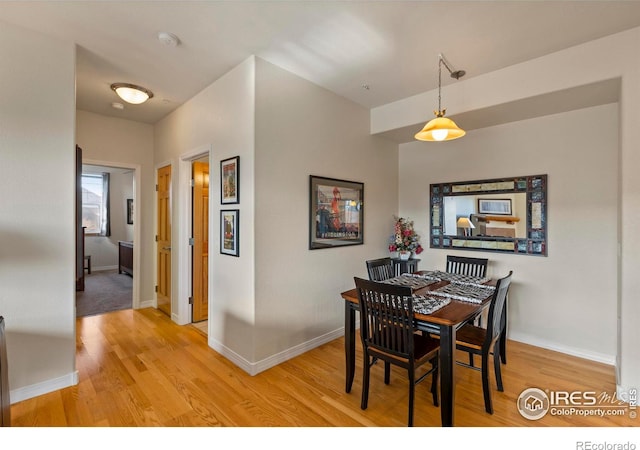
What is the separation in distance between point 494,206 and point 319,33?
8.81 ft

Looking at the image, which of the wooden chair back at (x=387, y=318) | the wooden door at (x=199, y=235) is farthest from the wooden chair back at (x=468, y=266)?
the wooden door at (x=199, y=235)

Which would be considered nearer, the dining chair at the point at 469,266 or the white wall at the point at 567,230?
the white wall at the point at 567,230

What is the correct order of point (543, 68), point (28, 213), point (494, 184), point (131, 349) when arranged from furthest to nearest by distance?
point (494, 184), point (131, 349), point (543, 68), point (28, 213)

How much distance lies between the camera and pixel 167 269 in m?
4.25

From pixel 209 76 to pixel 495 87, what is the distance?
2.78 metres

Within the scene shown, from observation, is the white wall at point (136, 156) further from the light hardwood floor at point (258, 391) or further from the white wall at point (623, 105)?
the white wall at point (623, 105)

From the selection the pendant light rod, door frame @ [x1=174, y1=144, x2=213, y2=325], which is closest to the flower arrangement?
the pendant light rod

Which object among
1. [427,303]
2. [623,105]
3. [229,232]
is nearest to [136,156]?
[229,232]

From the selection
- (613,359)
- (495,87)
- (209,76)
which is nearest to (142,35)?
(209,76)

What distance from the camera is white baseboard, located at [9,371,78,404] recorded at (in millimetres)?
2217

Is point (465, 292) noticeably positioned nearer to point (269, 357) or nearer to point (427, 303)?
point (427, 303)

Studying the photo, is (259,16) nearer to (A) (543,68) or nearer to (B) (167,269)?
(A) (543,68)

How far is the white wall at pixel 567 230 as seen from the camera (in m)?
2.92

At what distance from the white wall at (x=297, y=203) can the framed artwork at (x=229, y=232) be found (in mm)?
275
